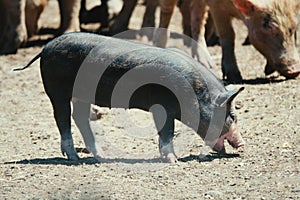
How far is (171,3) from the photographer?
10242 millimetres

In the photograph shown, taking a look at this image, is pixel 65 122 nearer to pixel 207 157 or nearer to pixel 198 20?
pixel 207 157

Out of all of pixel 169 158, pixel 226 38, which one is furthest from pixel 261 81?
pixel 169 158

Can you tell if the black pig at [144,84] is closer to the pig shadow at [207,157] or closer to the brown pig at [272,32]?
the pig shadow at [207,157]

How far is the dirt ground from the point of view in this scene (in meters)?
5.25

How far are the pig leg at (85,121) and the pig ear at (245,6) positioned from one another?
8.60ft

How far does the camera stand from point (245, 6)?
28.1 feet

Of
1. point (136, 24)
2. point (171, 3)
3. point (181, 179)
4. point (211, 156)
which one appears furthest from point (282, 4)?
point (136, 24)

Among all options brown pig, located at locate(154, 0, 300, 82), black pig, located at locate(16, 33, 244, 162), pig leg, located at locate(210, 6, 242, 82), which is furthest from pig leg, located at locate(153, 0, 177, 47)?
black pig, located at locate(16, 33, 244, 162)

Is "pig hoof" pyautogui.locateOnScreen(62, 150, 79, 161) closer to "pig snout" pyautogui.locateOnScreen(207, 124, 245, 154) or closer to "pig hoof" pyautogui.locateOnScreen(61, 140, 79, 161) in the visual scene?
"pig hoof" pyautogui.locateOnScreen(61, 140, 79, 161)

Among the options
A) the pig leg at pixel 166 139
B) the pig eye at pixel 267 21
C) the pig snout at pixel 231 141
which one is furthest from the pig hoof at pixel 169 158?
the pig eye at pixel 267 21

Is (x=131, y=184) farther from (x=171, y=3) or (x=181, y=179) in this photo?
(x=171, y=3)

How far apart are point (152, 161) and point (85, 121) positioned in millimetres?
618

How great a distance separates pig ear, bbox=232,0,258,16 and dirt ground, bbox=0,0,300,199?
0.68 meters

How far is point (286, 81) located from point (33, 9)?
151 inches
